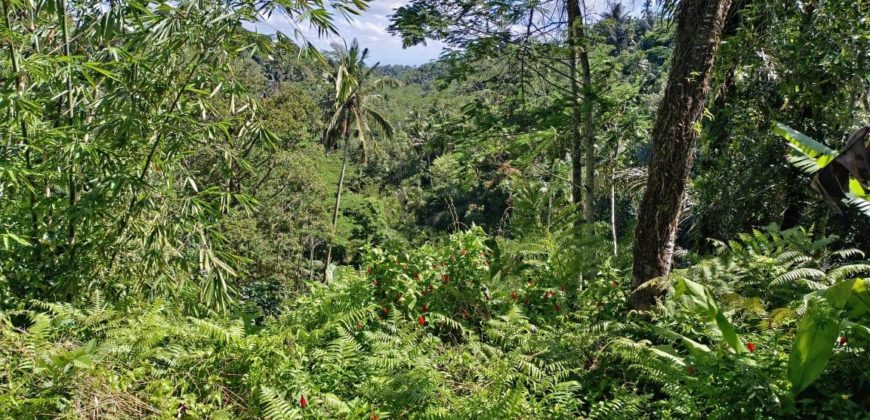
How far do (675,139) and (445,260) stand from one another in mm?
1898

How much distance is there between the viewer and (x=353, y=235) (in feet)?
72.4

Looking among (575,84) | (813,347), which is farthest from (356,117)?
(813,347)

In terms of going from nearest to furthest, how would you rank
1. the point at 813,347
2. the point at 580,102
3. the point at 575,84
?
the point at 813,347
the point at 580,102
the point at 575,84

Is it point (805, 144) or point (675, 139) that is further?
point (675, 139)

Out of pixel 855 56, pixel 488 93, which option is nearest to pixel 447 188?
pixel 488 93

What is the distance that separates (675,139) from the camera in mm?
3002

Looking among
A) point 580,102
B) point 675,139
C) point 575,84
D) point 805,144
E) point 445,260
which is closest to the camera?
point 805,144

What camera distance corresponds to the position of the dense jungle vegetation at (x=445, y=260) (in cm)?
213

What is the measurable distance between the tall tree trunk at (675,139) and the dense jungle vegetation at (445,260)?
12 mm

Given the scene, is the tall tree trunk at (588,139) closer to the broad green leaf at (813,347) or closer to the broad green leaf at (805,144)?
the broad green leaf at (805,144)

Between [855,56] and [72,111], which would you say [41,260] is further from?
[855,56]

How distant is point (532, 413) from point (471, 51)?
3.68 meters

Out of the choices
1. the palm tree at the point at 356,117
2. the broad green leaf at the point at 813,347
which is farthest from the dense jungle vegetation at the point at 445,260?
the palm tree at the point at 356,117

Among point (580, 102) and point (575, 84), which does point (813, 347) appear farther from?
point (575, 84)
